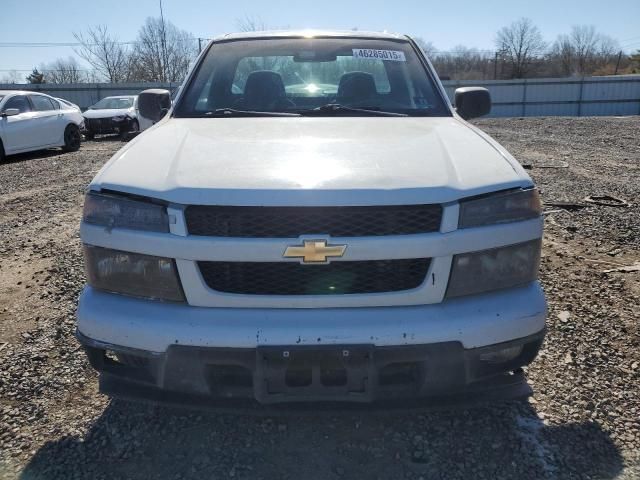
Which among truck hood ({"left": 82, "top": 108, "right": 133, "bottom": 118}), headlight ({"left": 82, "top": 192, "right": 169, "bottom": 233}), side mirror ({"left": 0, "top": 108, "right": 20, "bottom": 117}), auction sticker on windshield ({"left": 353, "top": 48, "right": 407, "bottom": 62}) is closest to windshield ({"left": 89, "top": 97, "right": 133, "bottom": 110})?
truck hood ({"left": 82, "top": 108, "right": 133, "bottom": 118})

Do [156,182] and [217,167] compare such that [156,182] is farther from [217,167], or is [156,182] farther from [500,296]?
[500,296]

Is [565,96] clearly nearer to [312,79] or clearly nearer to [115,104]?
[115,104]

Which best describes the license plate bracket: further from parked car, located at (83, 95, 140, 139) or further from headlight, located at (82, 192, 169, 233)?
parked car, located at (83, 95, 140, 139)

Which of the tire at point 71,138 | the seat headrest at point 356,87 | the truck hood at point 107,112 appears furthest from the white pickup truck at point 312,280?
the truck hood at point 107,112

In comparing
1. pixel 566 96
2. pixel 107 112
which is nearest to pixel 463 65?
pixel 566 96

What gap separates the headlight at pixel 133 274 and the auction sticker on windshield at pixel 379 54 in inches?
85.8

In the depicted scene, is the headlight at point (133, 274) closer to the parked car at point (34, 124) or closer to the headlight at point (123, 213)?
the headlight at point (123, 213)

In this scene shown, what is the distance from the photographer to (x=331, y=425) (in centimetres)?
248

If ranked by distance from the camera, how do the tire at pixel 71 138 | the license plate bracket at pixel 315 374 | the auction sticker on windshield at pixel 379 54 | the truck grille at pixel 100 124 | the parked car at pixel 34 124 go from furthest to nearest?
the truck grille at pixel 100 124 < the tire at pixel 71 138 < the parked car at pixel 34 124 < the auction sticker on windshield at pixel 379 54 < the license plate bracket at pixel 315 374

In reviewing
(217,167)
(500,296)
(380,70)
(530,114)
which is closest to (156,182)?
(217,167)

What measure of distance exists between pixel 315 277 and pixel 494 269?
2.33 ft

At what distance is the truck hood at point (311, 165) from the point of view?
2.03 meters

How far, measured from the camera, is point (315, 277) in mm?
2051

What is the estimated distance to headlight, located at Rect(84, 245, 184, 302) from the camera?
81.9 inches
